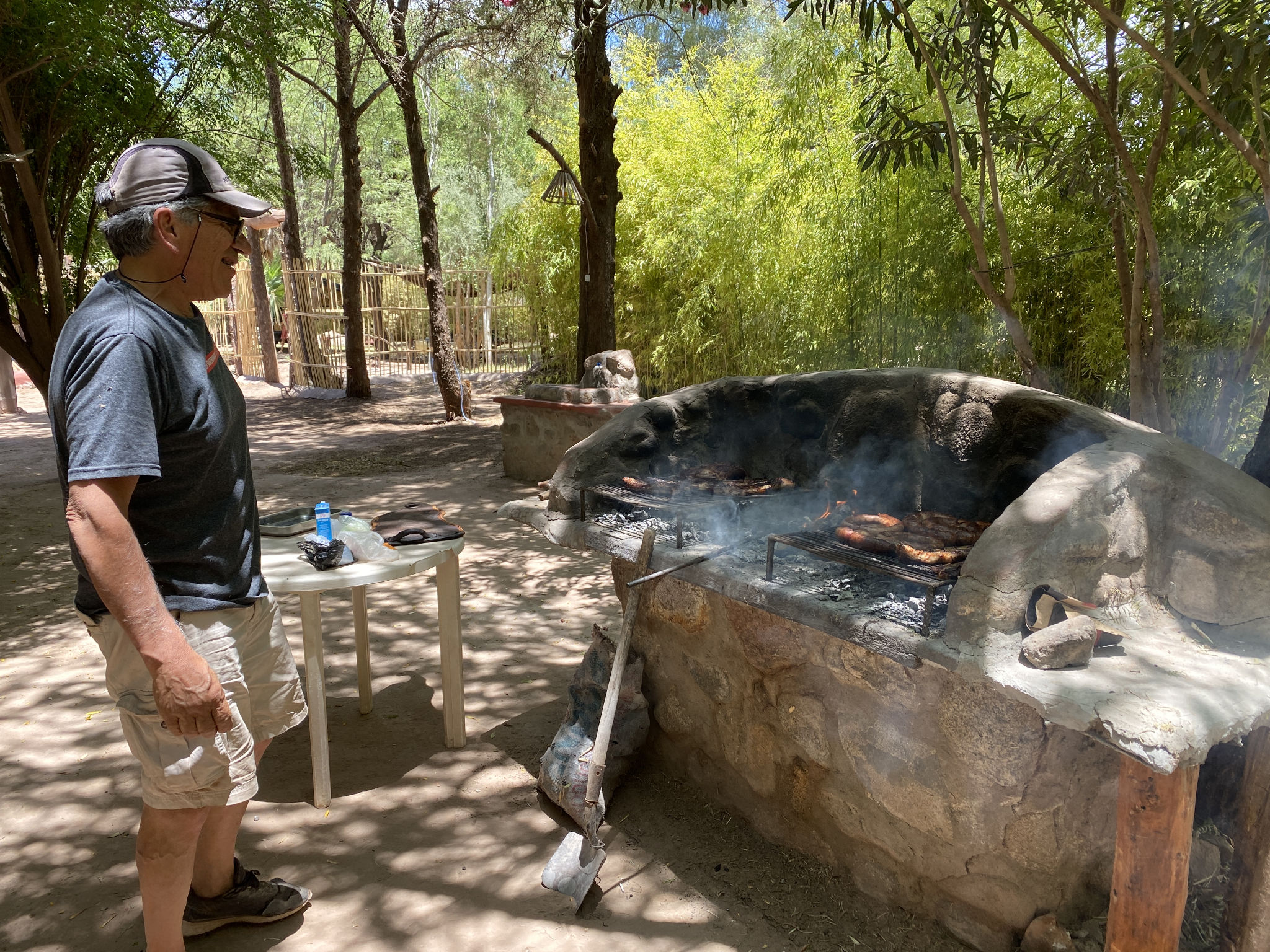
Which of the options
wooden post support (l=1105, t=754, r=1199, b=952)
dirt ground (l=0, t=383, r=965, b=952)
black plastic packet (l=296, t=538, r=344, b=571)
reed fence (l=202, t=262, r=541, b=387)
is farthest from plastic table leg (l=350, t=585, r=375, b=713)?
reed fence (l=202, t=262, r=541, b=387)

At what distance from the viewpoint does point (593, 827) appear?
2.68 m

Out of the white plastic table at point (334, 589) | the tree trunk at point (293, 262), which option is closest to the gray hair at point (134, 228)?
the white plastic table at point (334, 589)

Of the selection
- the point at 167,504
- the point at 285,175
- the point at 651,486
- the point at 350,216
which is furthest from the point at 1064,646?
the point at 285,175

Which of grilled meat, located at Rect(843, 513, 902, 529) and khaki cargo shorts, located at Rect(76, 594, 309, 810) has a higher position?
grilled meat, located at Rect(843, 513, 902, 529)

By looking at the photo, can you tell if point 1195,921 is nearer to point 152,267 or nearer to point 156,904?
point 156,904

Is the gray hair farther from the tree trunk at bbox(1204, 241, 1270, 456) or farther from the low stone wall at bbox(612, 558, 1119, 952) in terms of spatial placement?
the tree trunk at bbox(1204, 241, 1270, 456)

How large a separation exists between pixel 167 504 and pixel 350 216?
11.3 meters

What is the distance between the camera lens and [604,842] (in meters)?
2.87

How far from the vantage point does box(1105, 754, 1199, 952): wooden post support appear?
70.5 inches

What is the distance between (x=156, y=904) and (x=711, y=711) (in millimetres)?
1763

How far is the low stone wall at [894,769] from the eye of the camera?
2170 mm

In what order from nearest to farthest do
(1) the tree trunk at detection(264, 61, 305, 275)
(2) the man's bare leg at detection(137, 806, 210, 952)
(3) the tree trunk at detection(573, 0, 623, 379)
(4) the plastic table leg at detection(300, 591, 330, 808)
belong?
(2) the man's bare leg at detection(137, 806, 210, 952) < (4) the plastic table leg at detection(300, 591, 330, 808) < (3) the tree trunk at detection(573, 0, 623, 379) < (1) the tree trunk at detection(264, 61, 305, 275)

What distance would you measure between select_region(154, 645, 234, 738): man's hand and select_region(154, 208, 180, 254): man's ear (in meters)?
0.90

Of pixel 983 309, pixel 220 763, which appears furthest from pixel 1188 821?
pixel 983 309
